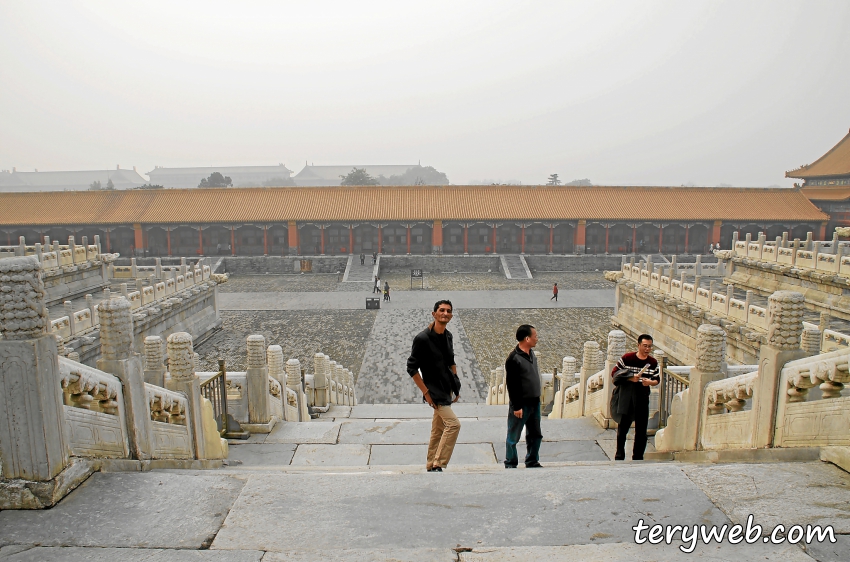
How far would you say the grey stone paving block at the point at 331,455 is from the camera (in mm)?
6742

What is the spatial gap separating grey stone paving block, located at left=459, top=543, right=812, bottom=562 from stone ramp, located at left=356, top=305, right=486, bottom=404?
10770 mm

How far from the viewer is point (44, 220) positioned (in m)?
35.7

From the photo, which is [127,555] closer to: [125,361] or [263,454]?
[125,361]

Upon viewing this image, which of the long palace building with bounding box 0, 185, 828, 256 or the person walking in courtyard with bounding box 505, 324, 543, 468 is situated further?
the long palace building with bounding box 0, 185, 828, 256

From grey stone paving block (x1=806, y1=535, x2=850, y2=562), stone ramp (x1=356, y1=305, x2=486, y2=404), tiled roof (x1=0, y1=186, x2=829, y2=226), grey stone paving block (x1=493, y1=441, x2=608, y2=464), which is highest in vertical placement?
tiled roof (x1=0, y1=186, x2=829, y2=226)

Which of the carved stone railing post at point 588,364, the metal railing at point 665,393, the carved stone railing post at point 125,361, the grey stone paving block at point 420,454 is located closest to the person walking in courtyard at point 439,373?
the grey stone paving block at point 420,454

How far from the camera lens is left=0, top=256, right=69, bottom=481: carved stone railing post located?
3.21 meters

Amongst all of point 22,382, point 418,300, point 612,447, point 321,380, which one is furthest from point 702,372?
point 418,300

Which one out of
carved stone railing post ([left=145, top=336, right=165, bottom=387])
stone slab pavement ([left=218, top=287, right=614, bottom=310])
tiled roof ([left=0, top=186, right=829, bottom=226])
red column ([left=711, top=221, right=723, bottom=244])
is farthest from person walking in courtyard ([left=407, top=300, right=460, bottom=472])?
red column ([left=711, top=221, right=723, bottom=244])

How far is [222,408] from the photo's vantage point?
797 cm

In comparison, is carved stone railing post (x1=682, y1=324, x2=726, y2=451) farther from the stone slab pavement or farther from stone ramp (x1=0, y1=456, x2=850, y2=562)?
the stone slab pavement

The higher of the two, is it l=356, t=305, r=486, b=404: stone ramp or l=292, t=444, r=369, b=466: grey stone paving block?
l=292, t=444, r=369, b=466: grey stone paving block

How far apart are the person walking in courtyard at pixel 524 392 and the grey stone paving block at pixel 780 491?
5.03ft

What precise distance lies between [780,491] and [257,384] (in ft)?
22.2
